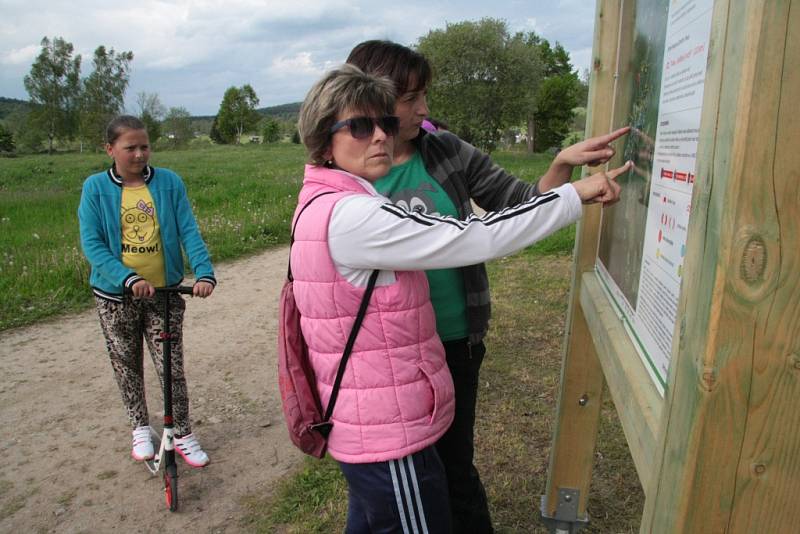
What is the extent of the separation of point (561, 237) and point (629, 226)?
293 inches

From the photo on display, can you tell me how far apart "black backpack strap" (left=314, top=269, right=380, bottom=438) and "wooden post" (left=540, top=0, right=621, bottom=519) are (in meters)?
1.00

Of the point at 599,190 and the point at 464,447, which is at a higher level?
the point at 599,190

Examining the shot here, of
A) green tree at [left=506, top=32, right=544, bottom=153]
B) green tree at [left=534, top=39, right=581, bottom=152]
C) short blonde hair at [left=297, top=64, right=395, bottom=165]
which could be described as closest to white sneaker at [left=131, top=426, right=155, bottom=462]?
short blonde hair at [left=297, top=64, right=395, bottom=165]

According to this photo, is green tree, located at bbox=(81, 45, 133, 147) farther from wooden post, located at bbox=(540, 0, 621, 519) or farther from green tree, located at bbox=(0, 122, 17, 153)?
wooden post, located at bbox=(540, 0, 621, 519)

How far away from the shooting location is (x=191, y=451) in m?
3.71

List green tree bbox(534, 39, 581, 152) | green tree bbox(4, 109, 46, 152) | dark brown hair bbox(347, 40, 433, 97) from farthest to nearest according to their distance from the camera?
green tree bbox(4, 109, 46, 152) → green tree bbox(534, 39, 581, 152) → dark brown hair bbox(347, 40, 433, 97)

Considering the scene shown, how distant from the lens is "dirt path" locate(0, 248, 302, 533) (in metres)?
3.29

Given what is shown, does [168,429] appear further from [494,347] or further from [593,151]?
[494,347]

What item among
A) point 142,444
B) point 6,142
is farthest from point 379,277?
point 6,142

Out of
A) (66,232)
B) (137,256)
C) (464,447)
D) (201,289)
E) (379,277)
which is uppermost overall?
(379,277)

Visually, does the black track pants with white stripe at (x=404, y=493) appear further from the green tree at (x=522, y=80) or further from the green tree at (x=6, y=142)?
the green tree at (x=6, y=142)

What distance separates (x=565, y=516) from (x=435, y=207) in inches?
60.2

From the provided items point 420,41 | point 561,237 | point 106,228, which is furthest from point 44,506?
point 420,41

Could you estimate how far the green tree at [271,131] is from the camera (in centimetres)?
7244
